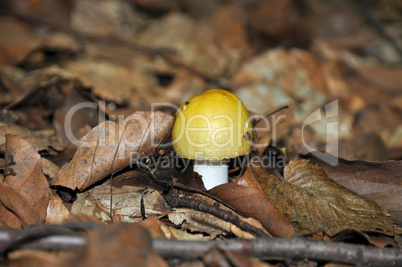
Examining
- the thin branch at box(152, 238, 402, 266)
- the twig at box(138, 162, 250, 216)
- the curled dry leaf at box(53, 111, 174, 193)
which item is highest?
the curled dry leaf at box(53, 111, 174, 193)

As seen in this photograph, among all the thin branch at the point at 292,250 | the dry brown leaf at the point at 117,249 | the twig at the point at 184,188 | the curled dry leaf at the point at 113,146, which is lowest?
the thin branch at the point at 292,250

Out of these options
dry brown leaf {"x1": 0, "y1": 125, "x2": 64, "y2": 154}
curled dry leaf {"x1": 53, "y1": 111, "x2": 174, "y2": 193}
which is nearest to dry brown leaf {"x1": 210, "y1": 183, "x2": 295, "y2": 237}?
curled dry leaf {"x1": 53, "y1": 111, "x2": 174, "y2": 193}

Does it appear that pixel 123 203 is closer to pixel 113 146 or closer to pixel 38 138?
pixel 113 146

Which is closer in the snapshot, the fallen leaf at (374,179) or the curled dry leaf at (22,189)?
the curled dry leaf at (22,189)

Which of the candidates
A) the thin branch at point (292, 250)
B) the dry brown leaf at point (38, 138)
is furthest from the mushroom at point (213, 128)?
the dry brown leaf at point (38, 138)

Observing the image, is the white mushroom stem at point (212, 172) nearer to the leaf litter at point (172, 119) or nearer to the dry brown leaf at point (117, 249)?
the leaf litter at point (172, 119)

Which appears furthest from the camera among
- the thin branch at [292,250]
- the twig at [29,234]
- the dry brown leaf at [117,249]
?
the thin branch at [292,250]

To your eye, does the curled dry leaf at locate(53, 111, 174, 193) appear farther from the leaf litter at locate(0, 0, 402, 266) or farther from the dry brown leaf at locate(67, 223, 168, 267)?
the dry brown leaf at locate(67, 223, 168, 267)
